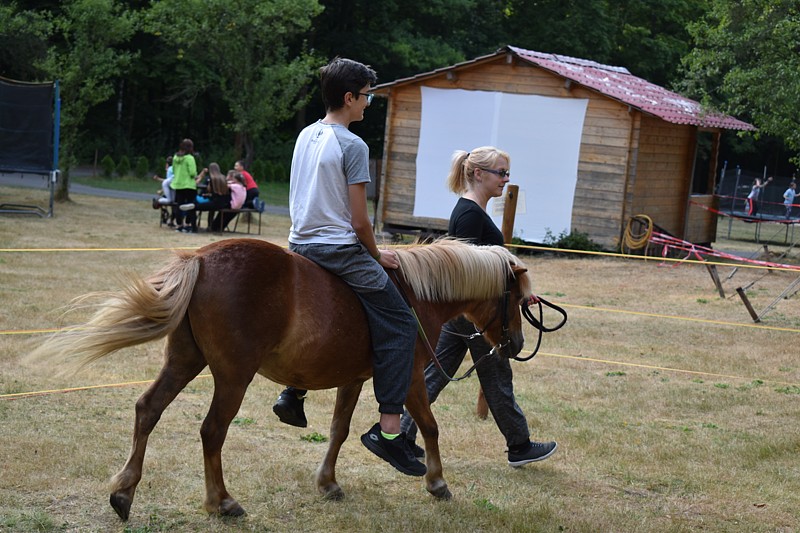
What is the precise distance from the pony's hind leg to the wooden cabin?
49.2ft

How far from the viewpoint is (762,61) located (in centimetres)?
1870

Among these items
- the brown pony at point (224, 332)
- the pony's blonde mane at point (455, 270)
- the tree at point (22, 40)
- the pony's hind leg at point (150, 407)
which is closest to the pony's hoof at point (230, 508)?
the brown pony at point (224, 332)

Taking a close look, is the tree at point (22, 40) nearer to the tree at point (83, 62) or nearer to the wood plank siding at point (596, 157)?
the tree at point (83, 62)

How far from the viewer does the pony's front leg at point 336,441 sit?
5.00 m

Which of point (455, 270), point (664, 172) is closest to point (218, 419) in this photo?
point (455, 270)

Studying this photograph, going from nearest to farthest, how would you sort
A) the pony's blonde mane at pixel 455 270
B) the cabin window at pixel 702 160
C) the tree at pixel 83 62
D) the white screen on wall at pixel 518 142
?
the pony's blonde mane at pixel 455 270 → the white screen on wall at pixel 518 142 → the tree at pixel 83 62 → the cabin window at pixel 702 160

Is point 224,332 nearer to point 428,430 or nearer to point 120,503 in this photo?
point 120,503

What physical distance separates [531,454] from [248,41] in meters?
24.6

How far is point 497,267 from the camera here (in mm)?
5250

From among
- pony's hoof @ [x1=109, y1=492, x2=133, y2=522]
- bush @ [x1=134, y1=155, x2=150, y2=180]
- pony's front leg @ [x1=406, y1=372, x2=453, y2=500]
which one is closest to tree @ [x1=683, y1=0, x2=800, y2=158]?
pony's front leg @ [x1=406, y1=372, x2=453, y2=500]

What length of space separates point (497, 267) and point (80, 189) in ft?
84.5

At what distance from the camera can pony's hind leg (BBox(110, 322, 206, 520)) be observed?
14.0 ft

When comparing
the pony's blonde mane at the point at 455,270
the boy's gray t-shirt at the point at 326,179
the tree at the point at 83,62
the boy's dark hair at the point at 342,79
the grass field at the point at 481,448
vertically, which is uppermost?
the tree at the point at 83,62

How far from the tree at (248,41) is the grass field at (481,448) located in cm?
1821
